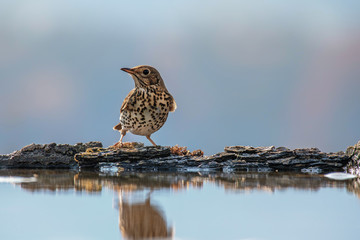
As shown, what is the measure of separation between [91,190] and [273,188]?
2.04 meters

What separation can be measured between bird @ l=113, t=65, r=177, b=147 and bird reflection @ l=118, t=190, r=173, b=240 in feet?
12.6

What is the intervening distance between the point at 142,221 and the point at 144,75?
5002 millimetres

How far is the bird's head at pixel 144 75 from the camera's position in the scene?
25.8 ft

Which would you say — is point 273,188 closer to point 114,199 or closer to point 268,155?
point 114,199

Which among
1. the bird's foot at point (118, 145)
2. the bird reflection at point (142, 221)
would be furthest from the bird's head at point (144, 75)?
the bird reflection at point (142, 221)

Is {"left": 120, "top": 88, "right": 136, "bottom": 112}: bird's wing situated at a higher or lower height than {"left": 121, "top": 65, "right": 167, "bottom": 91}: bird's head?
lower

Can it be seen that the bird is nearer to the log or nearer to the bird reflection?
the log

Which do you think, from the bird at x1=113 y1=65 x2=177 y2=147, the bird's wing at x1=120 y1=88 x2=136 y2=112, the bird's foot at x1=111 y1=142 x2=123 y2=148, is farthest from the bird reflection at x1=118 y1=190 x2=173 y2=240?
the bird's foot at x1=111 y1=142 x2=123 y2=148

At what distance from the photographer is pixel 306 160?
23.4 ft

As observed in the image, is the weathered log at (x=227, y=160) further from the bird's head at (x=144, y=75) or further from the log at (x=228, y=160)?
the bird's head at (x=144, y=75)

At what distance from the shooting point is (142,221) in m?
3.12

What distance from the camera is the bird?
7.61 meters

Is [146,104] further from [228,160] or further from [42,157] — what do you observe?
[42,157]

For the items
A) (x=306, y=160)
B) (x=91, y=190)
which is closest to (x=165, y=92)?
(x=306, y=160)
